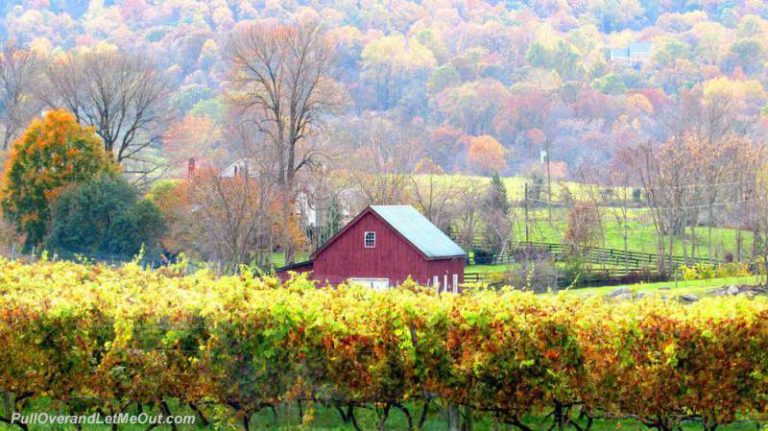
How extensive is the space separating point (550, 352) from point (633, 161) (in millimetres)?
68318

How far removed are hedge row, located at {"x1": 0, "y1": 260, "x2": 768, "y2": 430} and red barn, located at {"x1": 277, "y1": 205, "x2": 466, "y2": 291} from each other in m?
29.9

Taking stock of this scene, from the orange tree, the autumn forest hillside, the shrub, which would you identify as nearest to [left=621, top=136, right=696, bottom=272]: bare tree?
the autumn forest hillside

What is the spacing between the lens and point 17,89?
239 ft

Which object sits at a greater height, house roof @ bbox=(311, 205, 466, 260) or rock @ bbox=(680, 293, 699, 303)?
house roof @ bbox=(311, 205, 466, 260)

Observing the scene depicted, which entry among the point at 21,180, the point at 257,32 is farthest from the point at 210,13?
the point at 21,180

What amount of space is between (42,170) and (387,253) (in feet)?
64.3

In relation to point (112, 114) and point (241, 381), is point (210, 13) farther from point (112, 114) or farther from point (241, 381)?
point (241, 381)

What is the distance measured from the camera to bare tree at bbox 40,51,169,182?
209ft

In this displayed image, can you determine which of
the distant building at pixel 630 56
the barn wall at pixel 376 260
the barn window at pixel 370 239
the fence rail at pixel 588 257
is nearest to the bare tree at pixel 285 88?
the fence rail at pixel 588 257

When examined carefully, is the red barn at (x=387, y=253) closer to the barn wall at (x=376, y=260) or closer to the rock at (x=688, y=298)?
the barn wall at (x=376, y=260)

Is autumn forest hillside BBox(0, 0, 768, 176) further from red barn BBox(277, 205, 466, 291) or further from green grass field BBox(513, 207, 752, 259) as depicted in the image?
red barn BBox(277, 205, 466, 291)

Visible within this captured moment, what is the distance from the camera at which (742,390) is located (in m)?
12.8

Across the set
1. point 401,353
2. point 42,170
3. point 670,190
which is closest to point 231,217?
point 42,170

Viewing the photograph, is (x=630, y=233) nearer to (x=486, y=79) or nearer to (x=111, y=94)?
(x=111, y=94)
